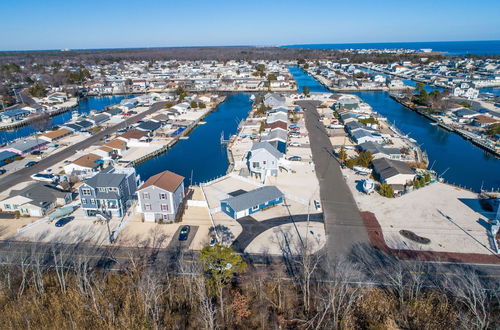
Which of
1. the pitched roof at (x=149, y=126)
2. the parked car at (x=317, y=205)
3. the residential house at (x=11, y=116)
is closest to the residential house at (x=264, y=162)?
the parked car at (x=317, y=205)

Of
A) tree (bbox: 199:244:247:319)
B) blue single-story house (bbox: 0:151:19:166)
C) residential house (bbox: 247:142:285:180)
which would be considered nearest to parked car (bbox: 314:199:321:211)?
residential house (bbox: 247:142:285:180)

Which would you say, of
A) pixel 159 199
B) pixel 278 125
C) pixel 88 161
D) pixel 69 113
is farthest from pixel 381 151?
pixel 69 113

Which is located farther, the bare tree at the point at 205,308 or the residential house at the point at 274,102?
the residential house at the point at 274,102

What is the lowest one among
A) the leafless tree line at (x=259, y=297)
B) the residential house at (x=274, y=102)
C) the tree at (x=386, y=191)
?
the leafless tree line at (x=259, y=297)

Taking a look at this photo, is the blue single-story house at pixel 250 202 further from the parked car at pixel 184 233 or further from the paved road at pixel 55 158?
the paved road at pixel 55 158

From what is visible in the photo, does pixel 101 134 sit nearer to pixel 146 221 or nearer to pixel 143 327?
pixel 146 221

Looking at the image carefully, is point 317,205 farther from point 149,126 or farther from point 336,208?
point 149,126

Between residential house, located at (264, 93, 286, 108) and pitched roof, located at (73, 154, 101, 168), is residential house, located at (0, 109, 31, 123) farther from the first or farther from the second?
residential house, located at (264, 93, 286, 108)

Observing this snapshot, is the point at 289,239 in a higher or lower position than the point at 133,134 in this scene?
lower
